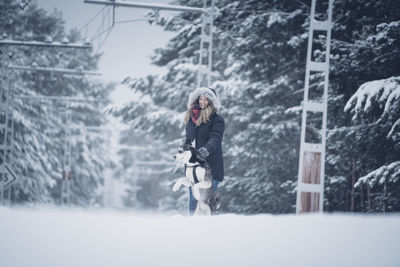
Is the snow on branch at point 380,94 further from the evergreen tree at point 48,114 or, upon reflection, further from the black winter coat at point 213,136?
the evergreen tree at point 48,114

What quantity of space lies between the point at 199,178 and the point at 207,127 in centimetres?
83

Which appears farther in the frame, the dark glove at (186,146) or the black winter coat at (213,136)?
the black winter coat at (213,136)

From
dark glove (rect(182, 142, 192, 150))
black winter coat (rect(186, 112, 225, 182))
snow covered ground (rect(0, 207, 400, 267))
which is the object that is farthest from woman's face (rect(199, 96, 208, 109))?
snow covered ground (rect(0, 207, 400, 267))

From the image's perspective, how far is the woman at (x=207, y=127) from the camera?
620 centimetres

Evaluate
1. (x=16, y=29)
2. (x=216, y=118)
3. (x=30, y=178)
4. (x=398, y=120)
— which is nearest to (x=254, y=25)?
(x=398, y=120)

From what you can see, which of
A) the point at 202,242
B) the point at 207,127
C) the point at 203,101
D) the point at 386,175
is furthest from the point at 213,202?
the point at 386,175

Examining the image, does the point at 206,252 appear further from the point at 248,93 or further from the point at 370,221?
the point at 248,93

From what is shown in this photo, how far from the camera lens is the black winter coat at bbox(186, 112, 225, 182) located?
611 centimetres

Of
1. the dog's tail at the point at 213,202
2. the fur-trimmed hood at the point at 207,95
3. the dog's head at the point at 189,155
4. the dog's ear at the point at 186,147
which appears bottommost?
the dog's tail at the point at 213,202

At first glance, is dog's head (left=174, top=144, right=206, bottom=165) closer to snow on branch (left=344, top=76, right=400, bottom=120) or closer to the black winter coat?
the black winter coat

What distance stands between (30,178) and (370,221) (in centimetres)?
2492

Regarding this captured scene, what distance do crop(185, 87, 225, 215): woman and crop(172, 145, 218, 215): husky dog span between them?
27 cm

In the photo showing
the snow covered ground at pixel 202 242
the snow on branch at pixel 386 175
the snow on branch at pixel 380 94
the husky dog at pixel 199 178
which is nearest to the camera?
the snow covered ground at pixel 202 242

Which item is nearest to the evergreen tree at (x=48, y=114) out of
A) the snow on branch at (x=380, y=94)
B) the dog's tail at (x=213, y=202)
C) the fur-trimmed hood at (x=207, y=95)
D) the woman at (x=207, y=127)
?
the fur-trimmed hood at (x=207, y=95)
